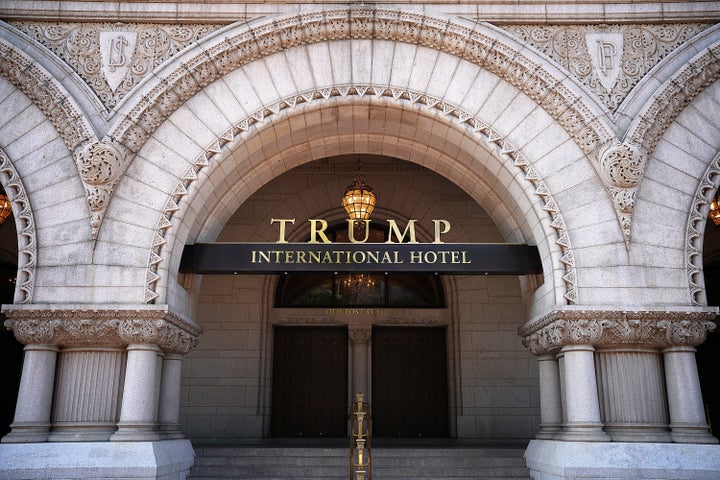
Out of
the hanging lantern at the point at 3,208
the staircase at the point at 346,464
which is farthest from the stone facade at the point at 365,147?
the hanging lantern at the point at 3,208

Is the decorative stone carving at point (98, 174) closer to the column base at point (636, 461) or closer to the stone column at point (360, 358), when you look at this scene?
the stone column at point (360, 358)

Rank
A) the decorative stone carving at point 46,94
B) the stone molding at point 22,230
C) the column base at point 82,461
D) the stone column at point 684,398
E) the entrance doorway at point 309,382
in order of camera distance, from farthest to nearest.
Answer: the entrance doorway at point 309,382 < the decorative stone carving at point 46,94 < the stone molding at point 22,230 < the stone column at point 684,398 < the column base at point 82,461

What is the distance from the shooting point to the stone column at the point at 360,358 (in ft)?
Answer: 46.2

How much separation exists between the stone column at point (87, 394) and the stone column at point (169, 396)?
0.80 meters

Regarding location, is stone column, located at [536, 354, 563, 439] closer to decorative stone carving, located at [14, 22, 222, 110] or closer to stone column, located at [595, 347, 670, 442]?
stone column, located at [595, 347, 670, 442]

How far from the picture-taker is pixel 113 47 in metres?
10.1

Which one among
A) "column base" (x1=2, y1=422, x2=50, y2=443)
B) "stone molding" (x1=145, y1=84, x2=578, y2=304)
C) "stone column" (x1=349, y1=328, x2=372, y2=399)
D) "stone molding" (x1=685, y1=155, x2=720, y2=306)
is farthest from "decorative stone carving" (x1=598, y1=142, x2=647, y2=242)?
"column base" (x1=2, y1=422, x2=50, y2=443)

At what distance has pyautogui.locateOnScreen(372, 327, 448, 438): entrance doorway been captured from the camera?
14.3 meters

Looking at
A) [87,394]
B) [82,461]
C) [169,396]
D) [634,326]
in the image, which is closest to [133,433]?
[82,461]

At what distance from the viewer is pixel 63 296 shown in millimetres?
9133

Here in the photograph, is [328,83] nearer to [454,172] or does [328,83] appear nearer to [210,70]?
[210,70]

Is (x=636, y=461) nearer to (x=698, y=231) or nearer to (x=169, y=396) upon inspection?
(x=698, y=231)

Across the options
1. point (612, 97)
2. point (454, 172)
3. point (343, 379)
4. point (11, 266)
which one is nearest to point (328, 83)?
point (454, 172)

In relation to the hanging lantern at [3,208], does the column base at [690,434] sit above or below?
below
